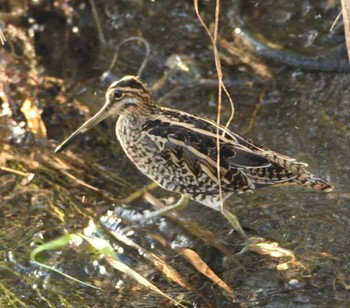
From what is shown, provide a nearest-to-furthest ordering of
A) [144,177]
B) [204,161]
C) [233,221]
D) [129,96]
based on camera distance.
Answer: [204,161], [233,221], [129,96], [144,177]

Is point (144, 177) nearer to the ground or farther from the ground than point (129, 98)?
nearer to the ground

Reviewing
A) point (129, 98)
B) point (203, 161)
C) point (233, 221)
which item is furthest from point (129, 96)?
point (233, 221)

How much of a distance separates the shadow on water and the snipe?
1.05ft

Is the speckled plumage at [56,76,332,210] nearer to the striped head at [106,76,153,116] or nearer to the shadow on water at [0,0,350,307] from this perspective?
the striped head at [106,76,153,116]

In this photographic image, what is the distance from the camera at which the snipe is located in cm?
432

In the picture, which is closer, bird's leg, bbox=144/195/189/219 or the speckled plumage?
the speckled plumage

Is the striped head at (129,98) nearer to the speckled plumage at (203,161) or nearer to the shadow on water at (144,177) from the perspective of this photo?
the speckled plumage at (203,161)

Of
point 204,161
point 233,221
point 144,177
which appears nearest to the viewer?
point 204,161

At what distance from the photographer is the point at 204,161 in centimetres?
432

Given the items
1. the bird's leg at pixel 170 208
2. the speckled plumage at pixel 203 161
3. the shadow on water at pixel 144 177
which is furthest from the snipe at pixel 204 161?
the shadow on water at pixel 144 177

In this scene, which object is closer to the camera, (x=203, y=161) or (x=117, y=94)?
(x=203, y=161)

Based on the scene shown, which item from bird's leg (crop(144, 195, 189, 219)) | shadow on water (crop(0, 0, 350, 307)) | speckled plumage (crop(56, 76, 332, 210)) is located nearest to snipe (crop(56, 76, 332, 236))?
speckled plumage (crop(56, 76, 332, 210))

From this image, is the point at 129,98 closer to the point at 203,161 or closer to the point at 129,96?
the point at 129,96

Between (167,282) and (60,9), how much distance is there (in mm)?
3151
